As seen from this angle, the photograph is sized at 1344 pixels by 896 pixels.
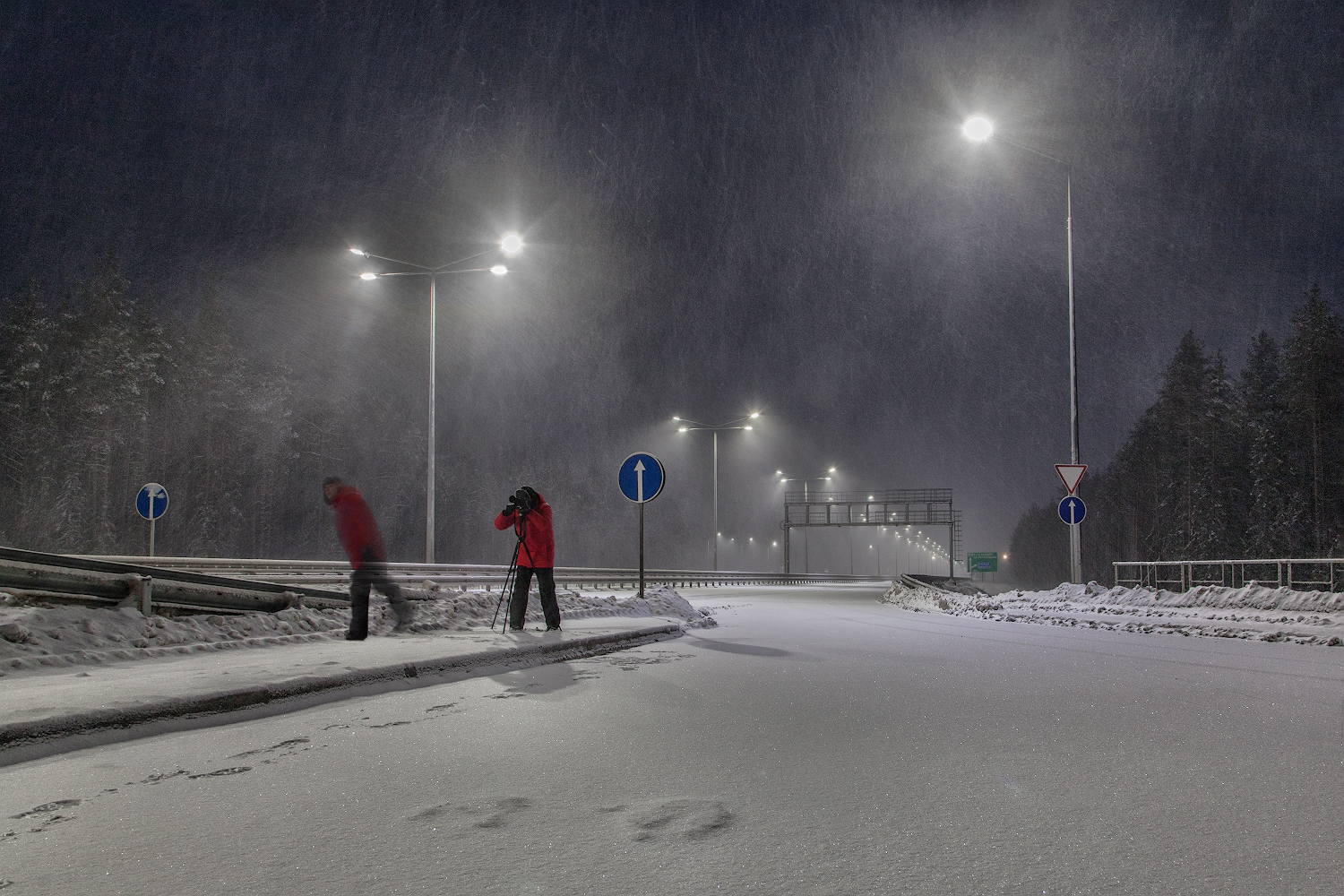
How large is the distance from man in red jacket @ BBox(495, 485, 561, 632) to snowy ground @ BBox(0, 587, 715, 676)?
1086 mm

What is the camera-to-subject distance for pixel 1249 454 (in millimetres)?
56656

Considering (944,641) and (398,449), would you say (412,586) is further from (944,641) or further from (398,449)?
(398,449)

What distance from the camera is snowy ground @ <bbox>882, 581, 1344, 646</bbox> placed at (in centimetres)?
1273

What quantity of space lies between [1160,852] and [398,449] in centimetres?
6611

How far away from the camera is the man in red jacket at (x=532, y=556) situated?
37.4 feet

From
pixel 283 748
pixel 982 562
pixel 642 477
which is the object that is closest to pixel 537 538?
pixel 642 477

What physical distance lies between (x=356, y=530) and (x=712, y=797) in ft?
24.2

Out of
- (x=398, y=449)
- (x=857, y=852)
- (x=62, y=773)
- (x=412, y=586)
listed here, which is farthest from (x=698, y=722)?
(x=398, y=449)

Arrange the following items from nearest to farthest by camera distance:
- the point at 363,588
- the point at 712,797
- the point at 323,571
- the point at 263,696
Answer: the point at 712,797
the point at 263,696
the point at 363,588
the point at 323,571

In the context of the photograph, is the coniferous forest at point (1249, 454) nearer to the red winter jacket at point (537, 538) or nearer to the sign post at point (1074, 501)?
the sign post at point (1074, 501)

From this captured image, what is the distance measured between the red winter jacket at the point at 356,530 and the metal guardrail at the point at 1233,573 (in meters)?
14.3

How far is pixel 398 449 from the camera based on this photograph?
2594 inches

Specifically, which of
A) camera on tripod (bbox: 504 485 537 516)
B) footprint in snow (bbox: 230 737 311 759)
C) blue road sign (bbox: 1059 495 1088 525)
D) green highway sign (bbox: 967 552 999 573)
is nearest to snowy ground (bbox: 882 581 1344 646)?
blue road sign (bbox: 1059 495 1088 525)

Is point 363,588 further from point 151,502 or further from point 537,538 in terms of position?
point 151,502
